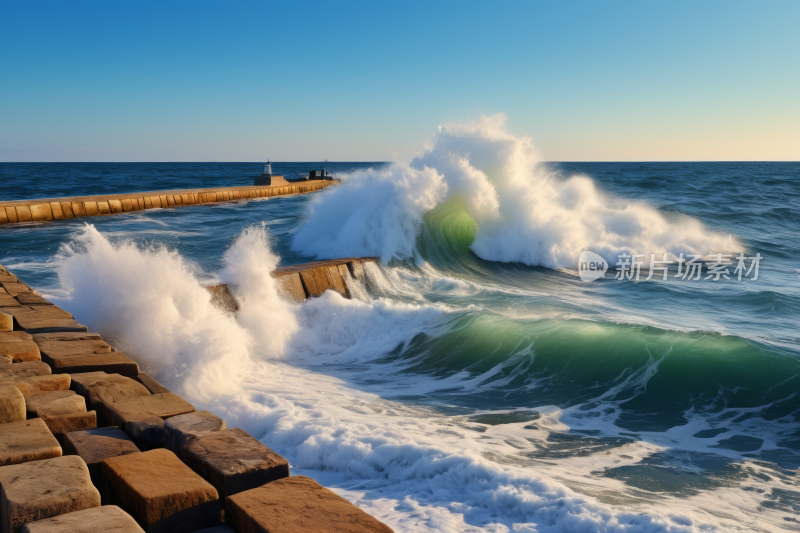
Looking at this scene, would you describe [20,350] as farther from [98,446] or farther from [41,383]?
[98,446]

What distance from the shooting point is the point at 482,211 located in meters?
11.9

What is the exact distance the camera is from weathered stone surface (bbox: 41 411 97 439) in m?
2.37

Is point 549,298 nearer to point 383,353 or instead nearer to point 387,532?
point 383,353

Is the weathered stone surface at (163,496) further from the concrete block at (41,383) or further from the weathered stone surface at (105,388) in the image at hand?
the concrete block at (41,383)

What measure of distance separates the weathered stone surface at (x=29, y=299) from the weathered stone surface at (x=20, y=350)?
1.58 meters

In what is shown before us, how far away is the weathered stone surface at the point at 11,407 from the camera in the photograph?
232 centimetres

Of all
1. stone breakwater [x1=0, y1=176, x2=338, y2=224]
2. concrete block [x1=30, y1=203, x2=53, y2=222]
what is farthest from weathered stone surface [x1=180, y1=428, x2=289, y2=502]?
concrete block [x1=30, y1=203, x2=53, y2=222]

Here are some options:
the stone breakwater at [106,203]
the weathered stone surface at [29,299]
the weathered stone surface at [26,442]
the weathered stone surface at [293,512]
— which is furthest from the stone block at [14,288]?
the stone breakwater at [106,203]

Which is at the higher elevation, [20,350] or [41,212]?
[41,212]

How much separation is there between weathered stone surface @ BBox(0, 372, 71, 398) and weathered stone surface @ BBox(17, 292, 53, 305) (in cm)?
237

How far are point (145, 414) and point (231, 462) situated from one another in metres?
0.68

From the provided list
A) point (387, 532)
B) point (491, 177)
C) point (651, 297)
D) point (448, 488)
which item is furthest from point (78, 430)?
point (491, 177)

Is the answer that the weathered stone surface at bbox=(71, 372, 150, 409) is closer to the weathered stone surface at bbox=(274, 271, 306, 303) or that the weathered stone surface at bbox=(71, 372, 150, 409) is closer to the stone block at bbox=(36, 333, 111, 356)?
the stone block at bbox=(36, 333, 111, 356)

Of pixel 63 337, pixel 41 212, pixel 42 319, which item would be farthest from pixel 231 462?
pixel 41 212
